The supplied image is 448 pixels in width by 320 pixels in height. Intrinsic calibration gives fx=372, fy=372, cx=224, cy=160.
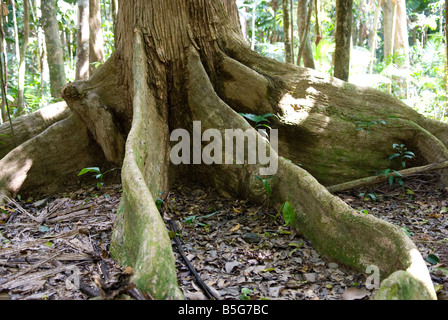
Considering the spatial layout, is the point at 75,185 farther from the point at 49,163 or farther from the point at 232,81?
the point at 232,81

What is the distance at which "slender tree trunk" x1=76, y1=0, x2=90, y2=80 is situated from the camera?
9.54m

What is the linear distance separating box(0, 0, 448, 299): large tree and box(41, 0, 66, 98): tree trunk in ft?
15.3

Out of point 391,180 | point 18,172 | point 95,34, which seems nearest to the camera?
point 391,180

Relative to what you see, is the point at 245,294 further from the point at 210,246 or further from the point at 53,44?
the point at 53,44

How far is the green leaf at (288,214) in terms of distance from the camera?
127 inches

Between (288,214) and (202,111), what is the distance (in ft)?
5.53

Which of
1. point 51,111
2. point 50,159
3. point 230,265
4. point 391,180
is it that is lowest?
point 230,265

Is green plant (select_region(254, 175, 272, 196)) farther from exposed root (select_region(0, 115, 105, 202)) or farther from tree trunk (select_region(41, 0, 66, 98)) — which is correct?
tree trunk (select_region(41, 0, 66, 98))

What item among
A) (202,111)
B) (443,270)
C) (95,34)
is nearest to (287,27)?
(202,111)

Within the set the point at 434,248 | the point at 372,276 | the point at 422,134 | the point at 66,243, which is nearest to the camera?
the point at 372,276

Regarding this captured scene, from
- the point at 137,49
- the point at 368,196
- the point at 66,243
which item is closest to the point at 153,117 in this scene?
the point at 137,49

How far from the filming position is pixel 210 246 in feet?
10.4

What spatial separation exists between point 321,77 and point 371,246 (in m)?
2.79

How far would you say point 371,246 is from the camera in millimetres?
2527
